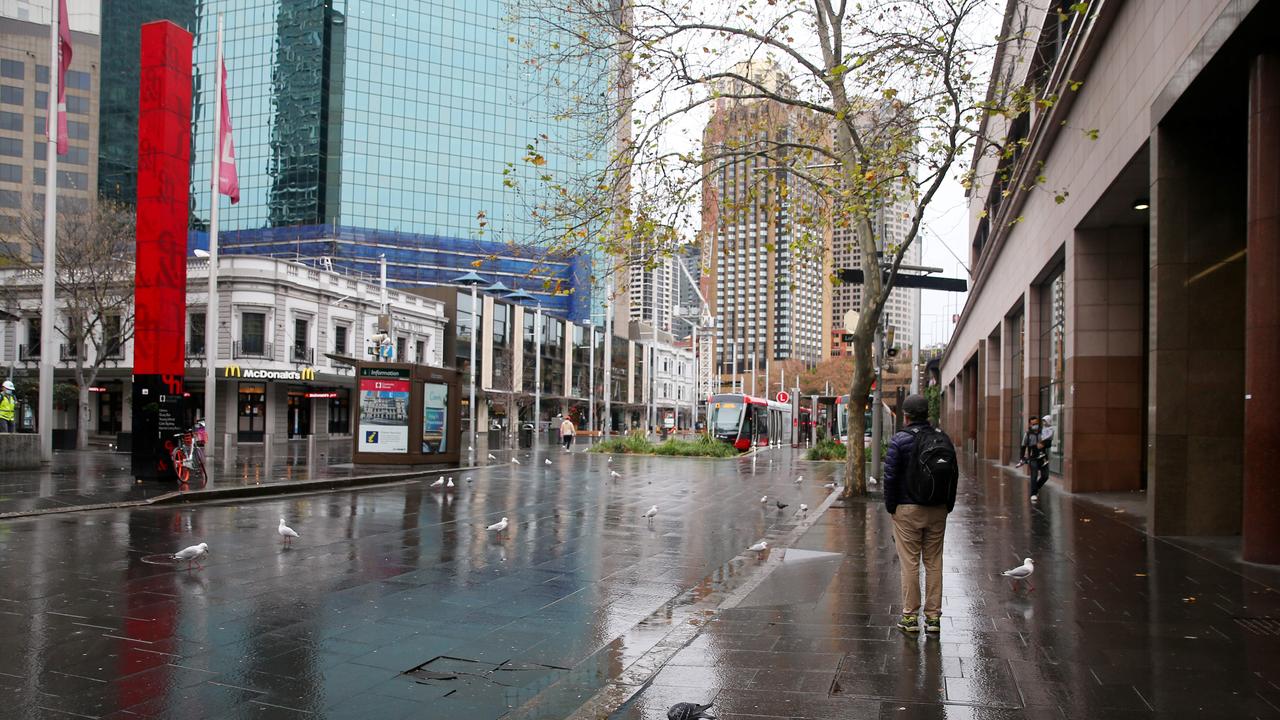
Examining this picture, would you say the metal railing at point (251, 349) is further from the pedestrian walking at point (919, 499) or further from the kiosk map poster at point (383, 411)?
the pedestrian walking at point (919, 499)

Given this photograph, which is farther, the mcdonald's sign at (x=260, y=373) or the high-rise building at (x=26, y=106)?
the high-rise building at (x=26, y=106)

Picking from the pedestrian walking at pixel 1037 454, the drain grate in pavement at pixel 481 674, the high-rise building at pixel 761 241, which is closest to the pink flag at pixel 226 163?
the high-rise building at pixel 761 241

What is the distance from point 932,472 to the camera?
629 centimetres

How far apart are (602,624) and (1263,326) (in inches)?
293

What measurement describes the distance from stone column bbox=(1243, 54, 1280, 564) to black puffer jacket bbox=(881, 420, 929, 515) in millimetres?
4763

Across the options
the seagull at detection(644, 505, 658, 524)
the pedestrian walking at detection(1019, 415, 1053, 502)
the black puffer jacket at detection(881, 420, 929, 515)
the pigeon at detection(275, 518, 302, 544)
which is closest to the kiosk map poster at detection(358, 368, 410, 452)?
the seagull at detection(644, 505, 658, 524)

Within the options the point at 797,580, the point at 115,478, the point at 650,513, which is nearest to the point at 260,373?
the point at 115,478

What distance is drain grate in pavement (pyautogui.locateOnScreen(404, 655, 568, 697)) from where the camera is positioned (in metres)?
5.25

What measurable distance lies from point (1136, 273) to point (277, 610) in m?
17.5

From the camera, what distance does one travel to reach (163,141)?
16.7 metres

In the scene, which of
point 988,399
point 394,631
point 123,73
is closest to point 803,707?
point 394,631

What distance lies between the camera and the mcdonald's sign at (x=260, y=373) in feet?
146

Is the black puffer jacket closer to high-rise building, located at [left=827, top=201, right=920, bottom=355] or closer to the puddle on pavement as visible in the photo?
the puddle on pavement

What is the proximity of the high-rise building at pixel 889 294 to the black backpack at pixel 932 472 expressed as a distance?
979 centimetres
